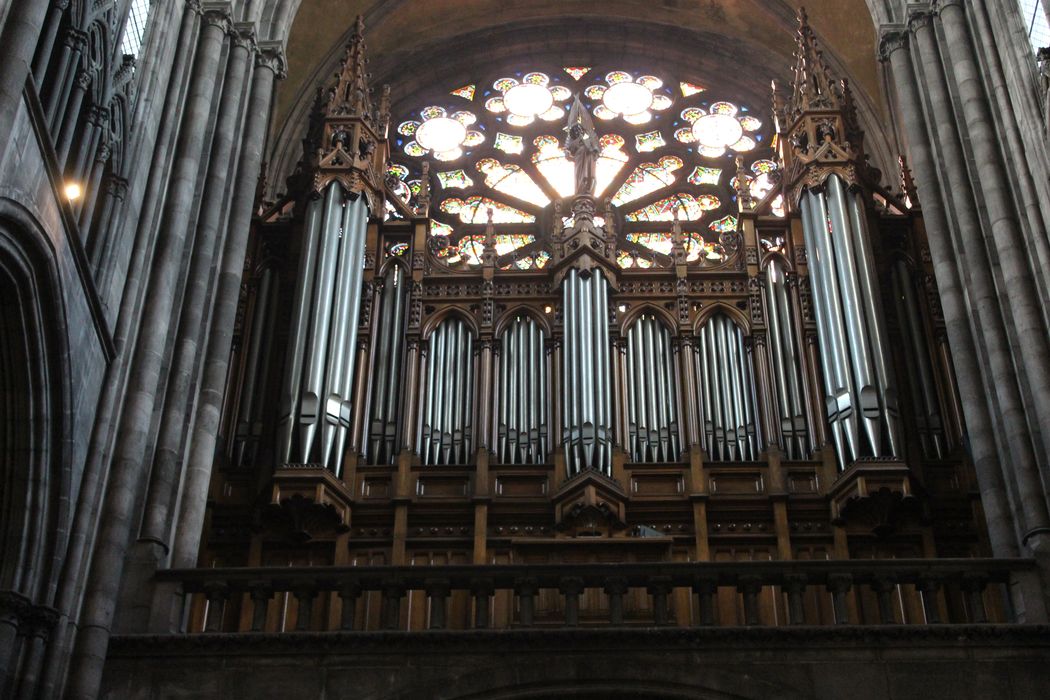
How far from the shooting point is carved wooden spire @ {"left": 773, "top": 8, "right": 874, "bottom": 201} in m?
16.8

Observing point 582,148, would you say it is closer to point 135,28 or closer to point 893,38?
point 893,38

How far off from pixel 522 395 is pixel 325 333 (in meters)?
2.26

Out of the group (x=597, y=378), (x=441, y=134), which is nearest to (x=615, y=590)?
(x=597, y=378)

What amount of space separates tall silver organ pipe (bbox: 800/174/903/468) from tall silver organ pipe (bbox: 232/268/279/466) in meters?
6.09

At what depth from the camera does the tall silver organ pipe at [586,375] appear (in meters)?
14.8

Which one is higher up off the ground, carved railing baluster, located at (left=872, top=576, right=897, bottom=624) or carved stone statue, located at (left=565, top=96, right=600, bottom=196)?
carved stone statue, located at (left=565, top=96, right=600, bottom=196)

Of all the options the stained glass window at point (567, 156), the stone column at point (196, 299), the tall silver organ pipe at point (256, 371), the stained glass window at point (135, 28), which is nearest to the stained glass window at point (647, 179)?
the stained glass window at point (567, 156)

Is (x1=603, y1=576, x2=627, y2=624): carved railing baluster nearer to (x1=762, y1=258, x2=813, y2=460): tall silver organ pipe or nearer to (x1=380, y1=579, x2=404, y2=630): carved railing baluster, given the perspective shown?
(x1=380, y1=579, x2=404, y2=630): carved railing baluster

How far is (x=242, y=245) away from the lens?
14555 millimetres

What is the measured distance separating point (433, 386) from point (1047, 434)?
261 inches

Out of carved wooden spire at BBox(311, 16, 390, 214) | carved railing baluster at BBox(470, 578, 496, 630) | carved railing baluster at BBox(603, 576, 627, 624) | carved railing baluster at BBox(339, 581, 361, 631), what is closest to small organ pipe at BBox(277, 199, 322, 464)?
carved wooden spire at BBox(311, 16, 390, 214)

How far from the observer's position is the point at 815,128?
1725 centimetres

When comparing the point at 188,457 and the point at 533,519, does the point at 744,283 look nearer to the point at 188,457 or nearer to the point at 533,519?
the point at 533,519

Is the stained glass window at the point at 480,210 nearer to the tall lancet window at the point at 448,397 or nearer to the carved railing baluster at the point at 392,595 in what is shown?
the tall lancet window at the point at 448,397
